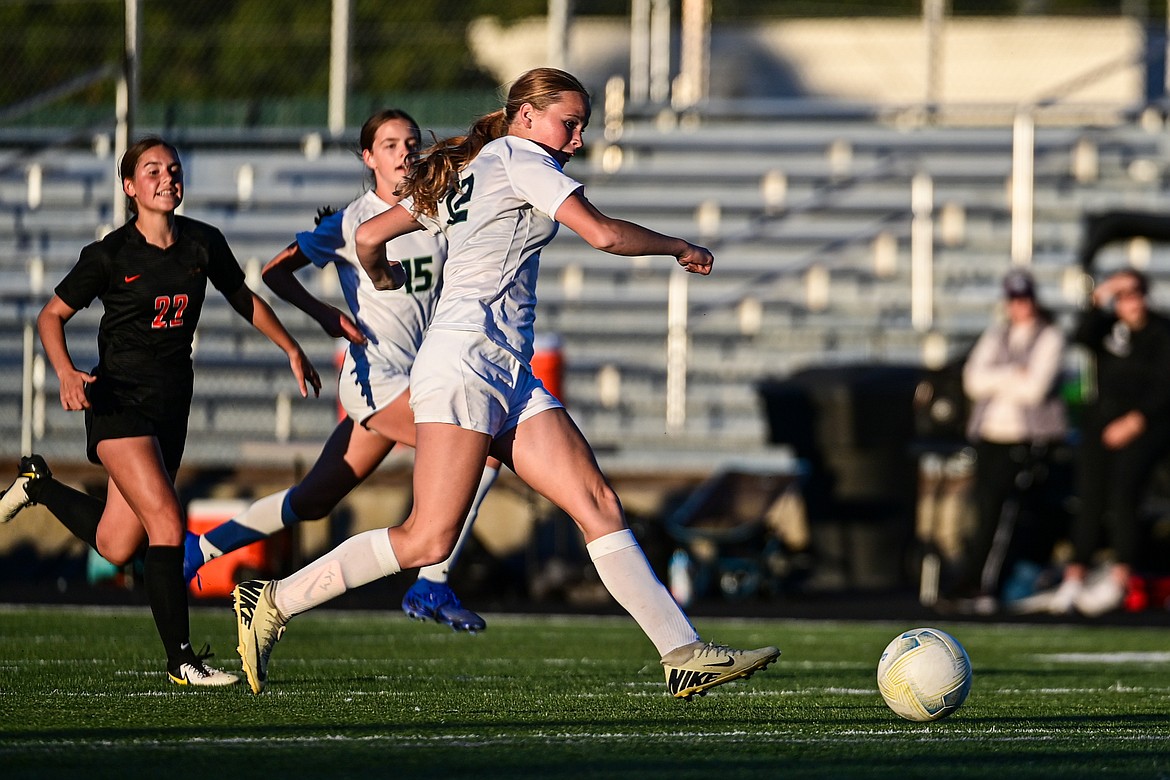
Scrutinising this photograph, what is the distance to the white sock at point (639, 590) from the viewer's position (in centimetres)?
545

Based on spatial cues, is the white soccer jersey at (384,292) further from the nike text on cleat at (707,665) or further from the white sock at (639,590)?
the nike text on cleat at (707,665)

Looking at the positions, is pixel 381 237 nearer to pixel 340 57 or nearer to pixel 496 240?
pixel 496 240

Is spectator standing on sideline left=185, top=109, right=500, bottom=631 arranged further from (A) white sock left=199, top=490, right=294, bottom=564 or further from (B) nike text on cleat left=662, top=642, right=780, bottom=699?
(B) nike text on cleat left=662, top=642, right=780, bottom=699

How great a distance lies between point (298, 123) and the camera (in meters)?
18.4

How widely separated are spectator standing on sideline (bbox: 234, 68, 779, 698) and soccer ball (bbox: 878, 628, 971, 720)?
40 cm

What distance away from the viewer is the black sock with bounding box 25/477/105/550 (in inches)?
274

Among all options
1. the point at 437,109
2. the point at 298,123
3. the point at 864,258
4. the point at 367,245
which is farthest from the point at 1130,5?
the point at 367,245

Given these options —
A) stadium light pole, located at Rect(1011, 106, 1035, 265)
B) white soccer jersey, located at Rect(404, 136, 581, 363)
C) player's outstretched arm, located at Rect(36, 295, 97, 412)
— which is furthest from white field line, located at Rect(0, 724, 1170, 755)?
stadium light pole, located at Rect(1011, 106, 1035, 265)

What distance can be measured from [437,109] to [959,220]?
5.12 m

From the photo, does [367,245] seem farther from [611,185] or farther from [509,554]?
[611,185]

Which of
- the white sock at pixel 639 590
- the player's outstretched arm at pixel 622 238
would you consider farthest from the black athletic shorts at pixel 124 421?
the player's outstretched arm at pixel 622 238

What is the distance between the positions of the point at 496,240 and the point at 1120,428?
7.31m

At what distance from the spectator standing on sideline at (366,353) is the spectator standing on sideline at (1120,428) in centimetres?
573

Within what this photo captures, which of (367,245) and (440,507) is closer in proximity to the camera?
(440,507)
